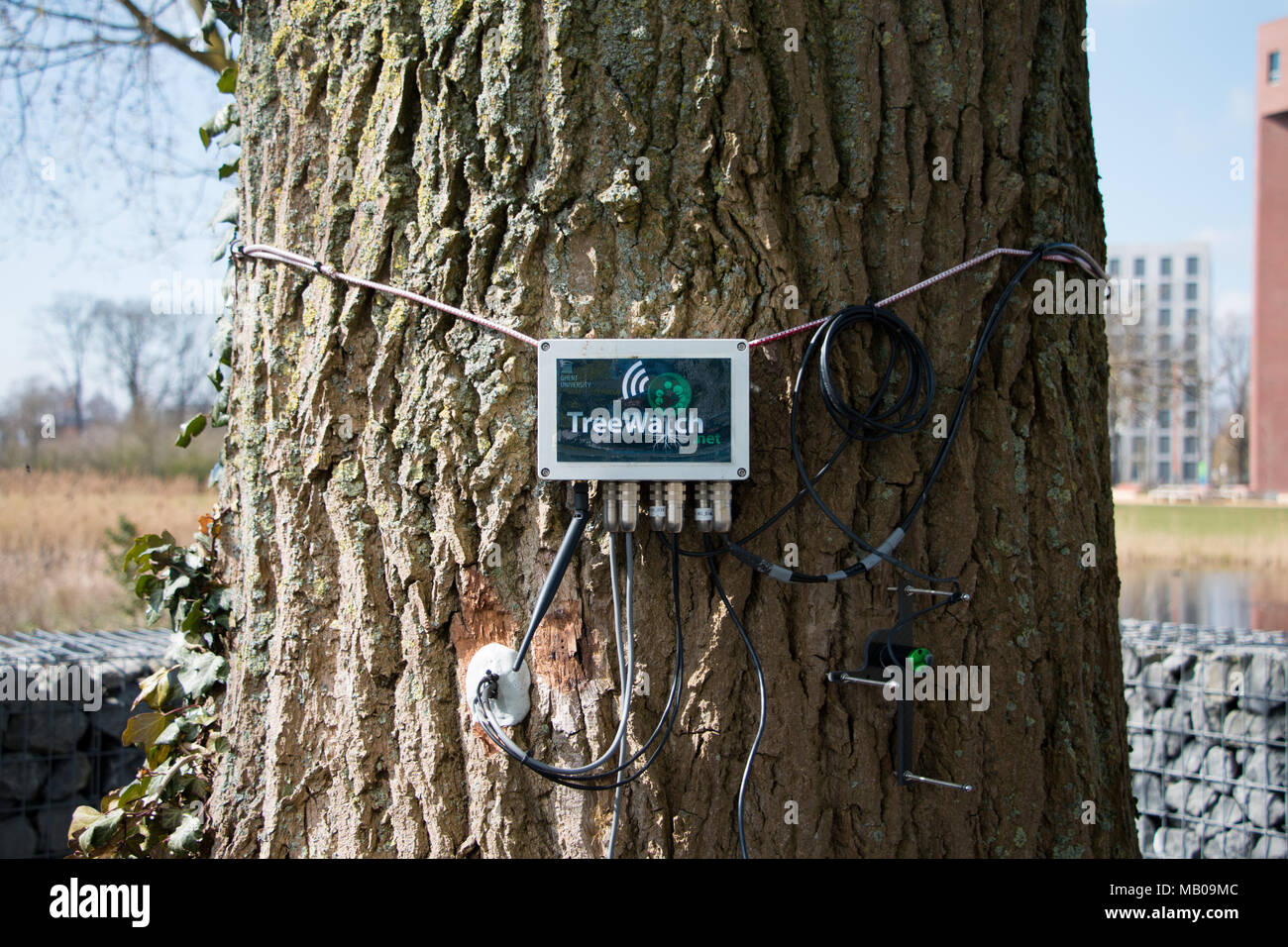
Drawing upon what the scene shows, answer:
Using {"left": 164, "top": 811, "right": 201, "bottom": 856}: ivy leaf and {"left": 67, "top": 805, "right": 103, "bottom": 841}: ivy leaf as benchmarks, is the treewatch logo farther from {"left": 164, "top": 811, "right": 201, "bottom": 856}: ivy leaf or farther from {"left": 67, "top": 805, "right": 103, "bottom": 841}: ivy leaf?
{"left": 67, "top": 805, "right": 103, "bottom": 841}: ivy leaf

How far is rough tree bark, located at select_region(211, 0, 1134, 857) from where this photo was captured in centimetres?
139

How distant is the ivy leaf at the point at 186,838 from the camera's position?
1.79m

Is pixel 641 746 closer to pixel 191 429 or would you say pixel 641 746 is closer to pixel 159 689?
pixel 159 689

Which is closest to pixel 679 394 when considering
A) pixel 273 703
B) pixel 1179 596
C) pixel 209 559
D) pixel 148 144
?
pixel 273 703

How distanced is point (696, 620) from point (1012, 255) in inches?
32.4

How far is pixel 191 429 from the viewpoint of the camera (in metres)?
2.39

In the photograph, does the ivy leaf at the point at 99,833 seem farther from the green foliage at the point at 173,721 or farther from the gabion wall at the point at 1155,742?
the gabion wall at the point at 1155,742

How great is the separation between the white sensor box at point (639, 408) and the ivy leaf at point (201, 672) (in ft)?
3.73

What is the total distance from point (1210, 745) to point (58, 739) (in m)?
5.57

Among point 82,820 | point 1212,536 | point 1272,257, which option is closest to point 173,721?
point 82,820

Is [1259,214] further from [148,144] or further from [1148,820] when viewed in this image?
[148,144]

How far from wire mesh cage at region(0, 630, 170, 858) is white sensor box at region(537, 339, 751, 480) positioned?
364cm

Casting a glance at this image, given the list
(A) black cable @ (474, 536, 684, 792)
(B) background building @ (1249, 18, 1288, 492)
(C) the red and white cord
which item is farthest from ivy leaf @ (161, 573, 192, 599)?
(B) background building @ (1249, 18, 1288, 492)

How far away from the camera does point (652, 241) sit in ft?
4.56
